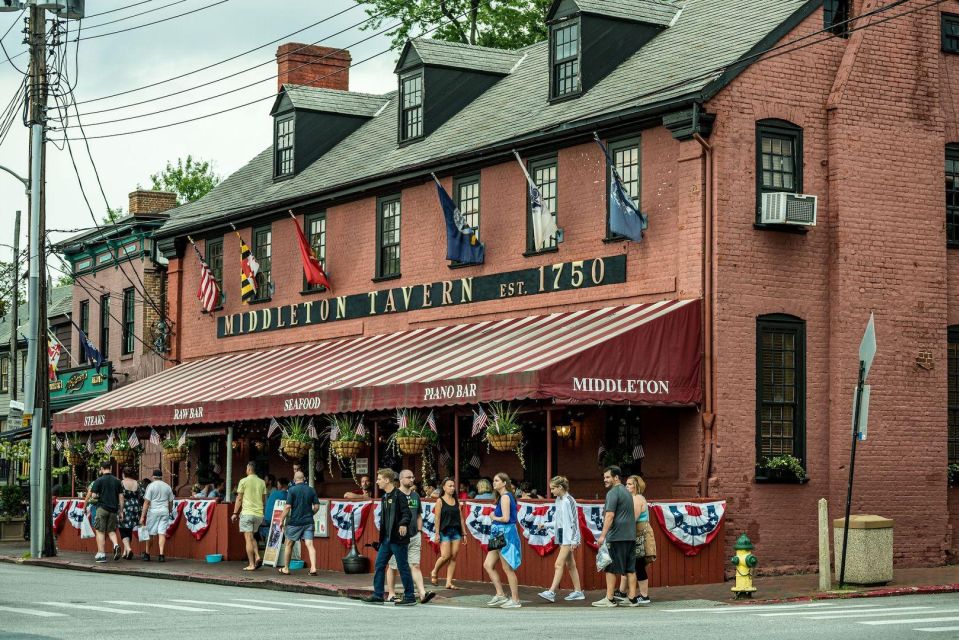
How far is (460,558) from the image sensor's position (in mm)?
23141

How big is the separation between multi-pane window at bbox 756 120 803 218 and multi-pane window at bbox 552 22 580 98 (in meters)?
4.70

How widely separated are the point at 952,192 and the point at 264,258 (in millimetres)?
15312

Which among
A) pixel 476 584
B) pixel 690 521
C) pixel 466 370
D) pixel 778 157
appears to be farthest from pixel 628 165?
pixel 476 584

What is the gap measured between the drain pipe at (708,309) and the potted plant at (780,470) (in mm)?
913

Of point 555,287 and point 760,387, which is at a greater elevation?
point 555,287

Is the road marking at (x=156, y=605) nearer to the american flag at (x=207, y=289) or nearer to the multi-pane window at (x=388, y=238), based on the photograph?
the multi-pane window at (x=388, y=238)

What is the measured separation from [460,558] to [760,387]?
204 inches

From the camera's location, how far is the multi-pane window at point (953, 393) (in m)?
24.6

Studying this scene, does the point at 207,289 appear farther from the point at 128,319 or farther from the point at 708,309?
the point at 708,309

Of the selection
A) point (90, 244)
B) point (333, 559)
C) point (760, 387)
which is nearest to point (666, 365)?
point (760, 387)

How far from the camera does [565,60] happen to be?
89.6ft

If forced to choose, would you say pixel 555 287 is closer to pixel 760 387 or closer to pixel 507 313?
pixel 507 313

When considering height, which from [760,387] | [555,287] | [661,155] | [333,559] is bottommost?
[333,559]

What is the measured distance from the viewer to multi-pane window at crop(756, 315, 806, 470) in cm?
2281
